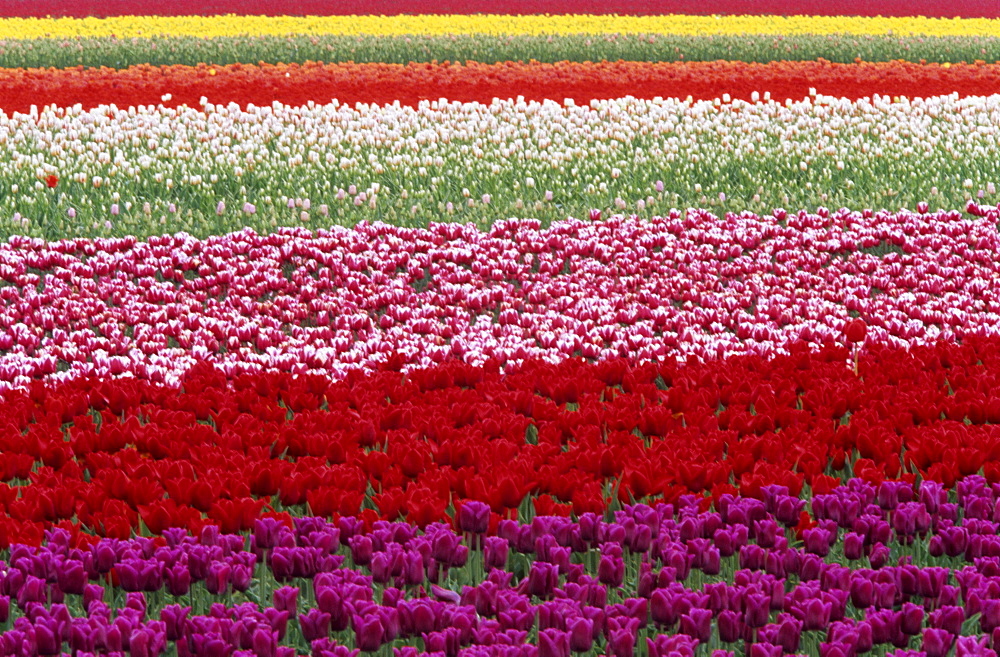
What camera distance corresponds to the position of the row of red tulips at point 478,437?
3.57m

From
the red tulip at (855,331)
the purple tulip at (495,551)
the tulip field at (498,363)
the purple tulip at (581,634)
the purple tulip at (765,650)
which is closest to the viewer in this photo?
the purple tulip at (765,650)

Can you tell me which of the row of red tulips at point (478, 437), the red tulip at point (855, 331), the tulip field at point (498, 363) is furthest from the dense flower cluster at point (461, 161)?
the row of red tulips at point (478, 437)

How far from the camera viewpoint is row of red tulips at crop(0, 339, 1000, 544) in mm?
3572

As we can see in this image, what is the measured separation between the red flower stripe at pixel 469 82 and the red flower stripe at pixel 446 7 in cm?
994

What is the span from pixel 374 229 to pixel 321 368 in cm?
248

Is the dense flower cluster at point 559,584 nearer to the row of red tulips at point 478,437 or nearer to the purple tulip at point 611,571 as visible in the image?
the purple tulip at point 611,571

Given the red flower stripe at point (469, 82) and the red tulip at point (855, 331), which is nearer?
the red tulip at point (855, 331)

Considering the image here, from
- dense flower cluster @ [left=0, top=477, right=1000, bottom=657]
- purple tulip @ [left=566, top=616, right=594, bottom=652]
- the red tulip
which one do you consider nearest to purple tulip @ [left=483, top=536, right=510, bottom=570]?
dense flower cluster @ [left=0, top=477, right=1000, bottom=657]

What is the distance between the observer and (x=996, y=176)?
10.5 meters

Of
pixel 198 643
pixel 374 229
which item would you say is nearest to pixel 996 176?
pixel 374 229

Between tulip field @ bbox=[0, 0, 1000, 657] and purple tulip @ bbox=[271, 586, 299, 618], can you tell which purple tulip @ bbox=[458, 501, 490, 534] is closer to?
tulip field @ bbox=[0, 0, 1000, 657]

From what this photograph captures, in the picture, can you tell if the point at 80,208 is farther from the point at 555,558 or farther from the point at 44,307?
the point at 555,558

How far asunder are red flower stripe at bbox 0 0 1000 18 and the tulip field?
35.3 ft

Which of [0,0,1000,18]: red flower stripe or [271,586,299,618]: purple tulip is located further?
Answer: [0,0,1000,18]: red flower stripe
